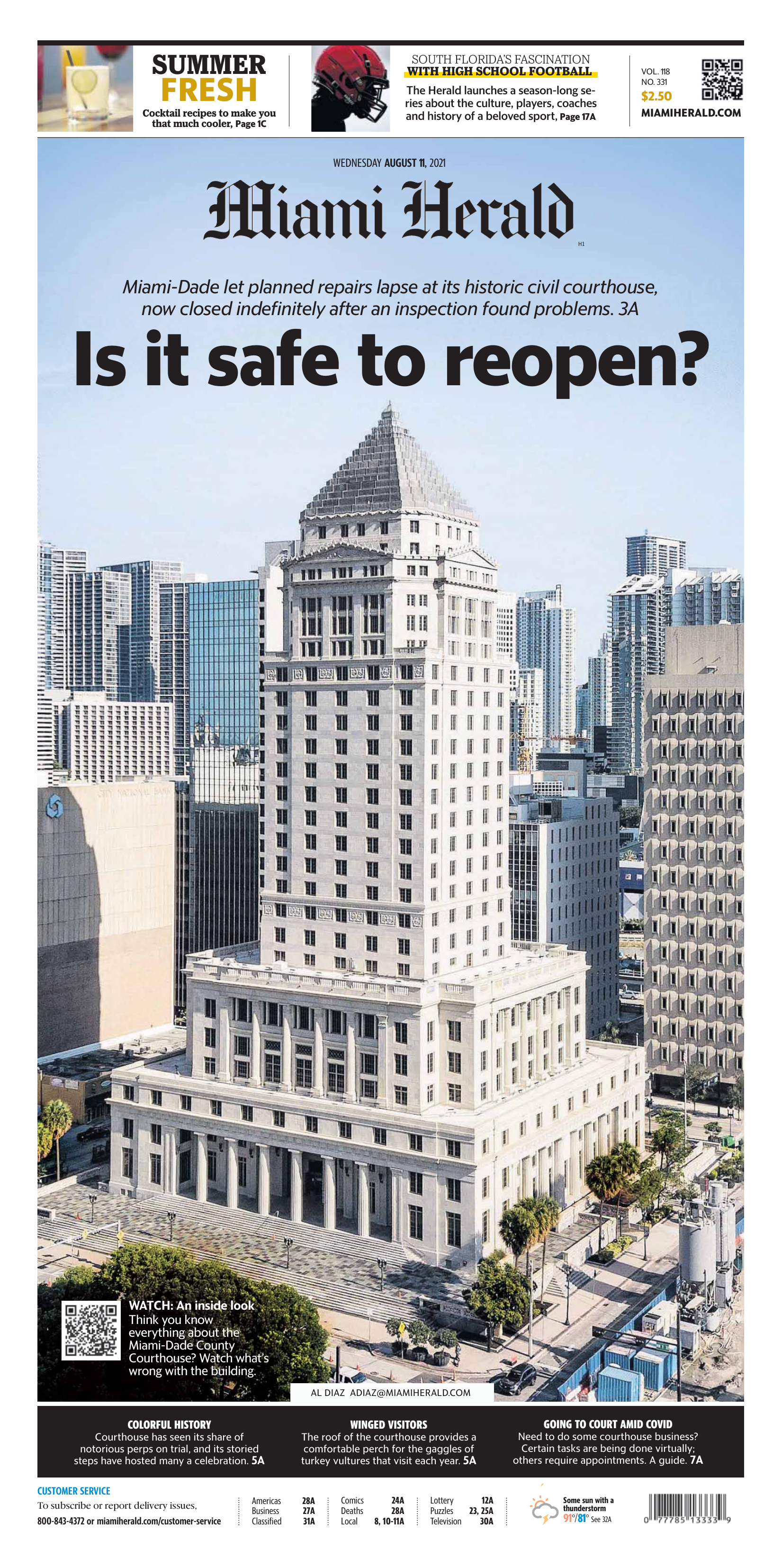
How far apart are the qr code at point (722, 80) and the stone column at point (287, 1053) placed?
4134 cm

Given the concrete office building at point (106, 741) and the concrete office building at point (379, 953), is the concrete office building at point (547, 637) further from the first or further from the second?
the concrete office building at point (379, 953)

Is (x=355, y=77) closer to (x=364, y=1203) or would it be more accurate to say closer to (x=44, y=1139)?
(x=364, y=1203)

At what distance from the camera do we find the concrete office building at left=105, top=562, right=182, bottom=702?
552ft

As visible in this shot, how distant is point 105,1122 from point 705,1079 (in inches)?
1380

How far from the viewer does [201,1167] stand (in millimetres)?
62625

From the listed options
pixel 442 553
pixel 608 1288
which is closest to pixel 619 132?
pixel 442 553

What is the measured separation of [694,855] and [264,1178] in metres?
35.9

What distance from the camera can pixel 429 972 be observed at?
199 ft

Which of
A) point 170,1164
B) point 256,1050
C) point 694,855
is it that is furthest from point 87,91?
point 694,855

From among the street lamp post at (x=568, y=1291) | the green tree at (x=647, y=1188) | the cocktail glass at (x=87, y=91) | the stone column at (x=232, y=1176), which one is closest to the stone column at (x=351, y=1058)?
the stone column at (x=232, y=1176)

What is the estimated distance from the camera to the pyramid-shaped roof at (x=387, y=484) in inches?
2381
